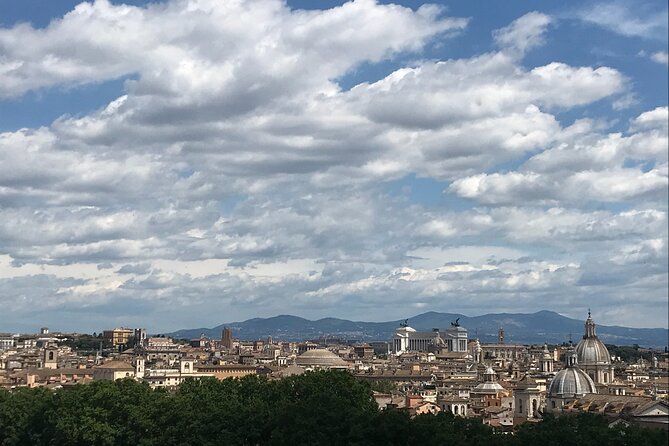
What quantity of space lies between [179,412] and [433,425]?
53.7 ft

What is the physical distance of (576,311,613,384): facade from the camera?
126 meters

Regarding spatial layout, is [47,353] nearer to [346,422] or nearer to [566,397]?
[566,397]

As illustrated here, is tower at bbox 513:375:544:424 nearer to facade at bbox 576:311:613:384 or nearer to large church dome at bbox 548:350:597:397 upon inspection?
large church dome at bbox 548:350:597:397

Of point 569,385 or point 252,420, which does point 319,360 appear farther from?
point 252,420

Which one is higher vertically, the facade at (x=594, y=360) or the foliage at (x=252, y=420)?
the facade at (x=594, y=360)

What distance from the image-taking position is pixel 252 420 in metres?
52.0

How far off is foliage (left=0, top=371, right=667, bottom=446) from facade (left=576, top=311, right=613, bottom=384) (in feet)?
224

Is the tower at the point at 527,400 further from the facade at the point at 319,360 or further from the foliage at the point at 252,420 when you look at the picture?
the facade at the point at 319,360

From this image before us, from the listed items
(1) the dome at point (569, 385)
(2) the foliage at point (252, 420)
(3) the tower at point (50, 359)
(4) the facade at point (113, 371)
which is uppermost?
(3) the tower at point (50, 359)

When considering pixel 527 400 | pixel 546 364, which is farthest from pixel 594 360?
pixel 527 400

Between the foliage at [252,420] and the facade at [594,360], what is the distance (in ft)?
224

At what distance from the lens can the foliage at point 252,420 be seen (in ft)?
142

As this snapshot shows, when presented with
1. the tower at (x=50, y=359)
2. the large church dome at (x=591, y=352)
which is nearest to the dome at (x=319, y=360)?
the tower at (x=50, y=359)

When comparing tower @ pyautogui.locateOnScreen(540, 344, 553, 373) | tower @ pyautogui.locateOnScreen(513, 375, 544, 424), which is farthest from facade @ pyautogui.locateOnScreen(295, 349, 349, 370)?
tower @ pyautogui.locateOnScreen(513, 375, 544, 424)
